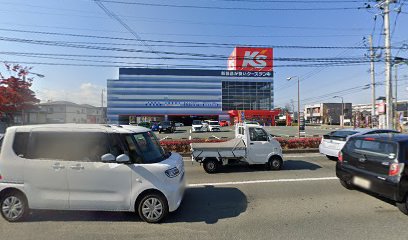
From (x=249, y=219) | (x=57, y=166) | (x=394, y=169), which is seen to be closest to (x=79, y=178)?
(x=57, y=166)

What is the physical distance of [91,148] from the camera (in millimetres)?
4742

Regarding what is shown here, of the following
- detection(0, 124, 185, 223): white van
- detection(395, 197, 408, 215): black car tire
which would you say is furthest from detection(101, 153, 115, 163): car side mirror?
detection(395, 197, 408, 215): black car tire

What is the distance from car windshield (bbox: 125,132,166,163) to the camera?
4.79m

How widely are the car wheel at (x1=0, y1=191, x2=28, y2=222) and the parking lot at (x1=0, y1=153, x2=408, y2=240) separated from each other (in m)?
0.14

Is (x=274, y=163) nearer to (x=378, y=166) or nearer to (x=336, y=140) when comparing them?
(x=336, y=140)

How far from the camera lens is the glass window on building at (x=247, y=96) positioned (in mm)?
74375

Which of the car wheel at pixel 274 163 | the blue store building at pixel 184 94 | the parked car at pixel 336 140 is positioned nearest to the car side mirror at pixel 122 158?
the car wheel at pixel 274 163

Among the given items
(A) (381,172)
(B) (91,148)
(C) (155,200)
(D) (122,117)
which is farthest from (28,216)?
(D) (122,117)

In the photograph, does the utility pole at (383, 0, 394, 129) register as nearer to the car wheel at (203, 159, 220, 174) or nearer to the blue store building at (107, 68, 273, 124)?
the car wheel at (203, 159, 220, 174)

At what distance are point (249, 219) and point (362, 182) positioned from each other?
2851 mm

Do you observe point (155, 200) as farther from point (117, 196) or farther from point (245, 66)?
point (245, 66)

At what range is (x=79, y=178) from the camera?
4617 mm

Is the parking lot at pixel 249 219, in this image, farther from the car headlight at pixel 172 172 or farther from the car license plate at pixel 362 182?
the car headlight at pixel 172 172

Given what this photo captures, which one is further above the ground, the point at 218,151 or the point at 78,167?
the point at 78,167
